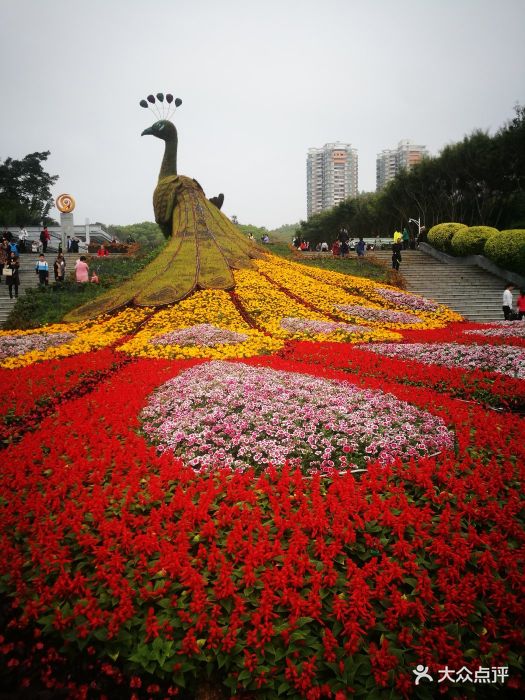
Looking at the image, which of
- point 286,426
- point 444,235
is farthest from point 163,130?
point 286,426

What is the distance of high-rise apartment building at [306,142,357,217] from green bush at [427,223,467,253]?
66677 millimetres

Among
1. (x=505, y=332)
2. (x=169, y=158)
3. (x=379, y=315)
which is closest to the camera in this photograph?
(x=505, y=332)

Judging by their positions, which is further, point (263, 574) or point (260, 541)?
point (260, 541)

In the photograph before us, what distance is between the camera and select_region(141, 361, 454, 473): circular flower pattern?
12.3 ft

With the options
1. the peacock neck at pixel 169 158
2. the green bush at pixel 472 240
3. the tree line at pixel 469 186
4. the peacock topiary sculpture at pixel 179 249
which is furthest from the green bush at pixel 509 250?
the peacock neck at pixel 169 158

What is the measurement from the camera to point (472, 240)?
20047 mm

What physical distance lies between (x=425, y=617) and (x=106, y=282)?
1439cm

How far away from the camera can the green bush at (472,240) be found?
19.8m

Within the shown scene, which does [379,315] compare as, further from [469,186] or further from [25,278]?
[469,186]

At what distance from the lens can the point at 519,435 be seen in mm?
4078

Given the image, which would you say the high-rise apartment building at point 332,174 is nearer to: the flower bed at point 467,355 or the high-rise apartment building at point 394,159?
the high-rise apartment building at point 394,159

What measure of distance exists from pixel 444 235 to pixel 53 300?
18371 millimetres

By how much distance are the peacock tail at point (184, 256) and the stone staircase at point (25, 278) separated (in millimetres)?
3065

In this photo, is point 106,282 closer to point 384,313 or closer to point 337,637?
point 384,313
